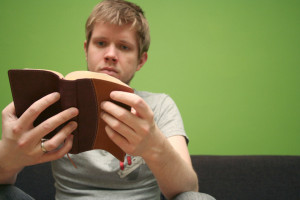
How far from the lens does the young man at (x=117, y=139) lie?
1.54 ft

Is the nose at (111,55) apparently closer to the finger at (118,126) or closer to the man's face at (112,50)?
the man's face at (112,50)

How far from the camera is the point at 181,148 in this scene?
71cm

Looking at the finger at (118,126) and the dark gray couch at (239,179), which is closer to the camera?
the finger at (118,126)

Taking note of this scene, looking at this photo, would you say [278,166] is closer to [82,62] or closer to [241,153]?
[241,153]

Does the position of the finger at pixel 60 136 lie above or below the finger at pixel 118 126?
below

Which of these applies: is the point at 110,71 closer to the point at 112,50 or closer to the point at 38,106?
the point at 112,50

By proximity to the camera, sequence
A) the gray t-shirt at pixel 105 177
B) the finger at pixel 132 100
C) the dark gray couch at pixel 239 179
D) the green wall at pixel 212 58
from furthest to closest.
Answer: the green wall at pixel 212 58 < the dark gray couch at pixel 239 179 < the gray t-shirt at pixel 105 177 < the finger at pixel 132 100

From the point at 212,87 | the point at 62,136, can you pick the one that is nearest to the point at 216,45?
the point at 212,87

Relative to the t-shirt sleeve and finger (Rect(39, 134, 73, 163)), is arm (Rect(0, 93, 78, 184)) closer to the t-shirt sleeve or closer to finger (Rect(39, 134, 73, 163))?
finger (Rect(39, 134, 73, 163))

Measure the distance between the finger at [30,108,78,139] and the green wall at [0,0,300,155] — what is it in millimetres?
869

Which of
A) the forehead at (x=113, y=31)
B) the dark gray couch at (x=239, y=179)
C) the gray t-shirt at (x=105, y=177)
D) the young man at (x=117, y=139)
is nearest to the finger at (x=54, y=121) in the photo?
the young man at (x=117, y=139)

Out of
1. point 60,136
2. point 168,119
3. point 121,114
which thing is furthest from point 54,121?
point 168,119

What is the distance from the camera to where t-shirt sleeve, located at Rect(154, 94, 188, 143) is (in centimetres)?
77

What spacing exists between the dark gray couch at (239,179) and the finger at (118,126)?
2.58ft
